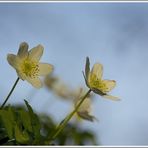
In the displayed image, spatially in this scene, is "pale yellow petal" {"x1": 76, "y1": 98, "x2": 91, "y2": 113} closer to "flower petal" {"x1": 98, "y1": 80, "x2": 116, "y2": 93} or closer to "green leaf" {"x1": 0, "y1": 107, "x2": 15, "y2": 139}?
"flower petal" {"x1": 98, "y1": 80, "x2": 116, "y2": 93}

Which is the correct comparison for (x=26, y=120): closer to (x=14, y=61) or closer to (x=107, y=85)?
(x=14, y=61)

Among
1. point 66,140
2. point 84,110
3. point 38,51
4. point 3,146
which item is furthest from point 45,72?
point 66,140

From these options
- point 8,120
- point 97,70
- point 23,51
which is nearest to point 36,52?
point 23,51

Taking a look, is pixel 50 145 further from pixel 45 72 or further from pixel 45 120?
pixel 45 120

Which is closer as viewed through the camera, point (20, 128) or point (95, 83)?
point (20, 128)

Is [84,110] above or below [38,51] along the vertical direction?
below

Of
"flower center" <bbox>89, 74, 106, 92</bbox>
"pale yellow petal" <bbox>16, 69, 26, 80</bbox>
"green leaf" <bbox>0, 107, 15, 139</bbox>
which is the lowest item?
"green leaf" <bbox>0, 107, 15, 139</bbox>

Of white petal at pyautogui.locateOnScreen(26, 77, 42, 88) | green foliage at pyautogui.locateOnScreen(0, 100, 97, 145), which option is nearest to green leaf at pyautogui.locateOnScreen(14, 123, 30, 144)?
green foliage at pyautogui.locateOnScreen(0, 100, 97, 145)

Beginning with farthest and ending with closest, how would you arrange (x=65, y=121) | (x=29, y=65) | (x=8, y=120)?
(x=29, y=65) < (x=65, y=121) < (x=8, y=120)
